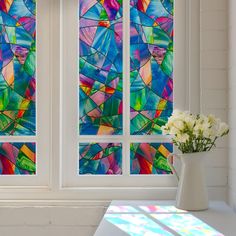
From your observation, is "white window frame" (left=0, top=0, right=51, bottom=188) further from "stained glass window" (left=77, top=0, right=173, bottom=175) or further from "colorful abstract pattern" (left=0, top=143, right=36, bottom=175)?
"stained glass window" (left=77, top=0, right=173, bottom=175)

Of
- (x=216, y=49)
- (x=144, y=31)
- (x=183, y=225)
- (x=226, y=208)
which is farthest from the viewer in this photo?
(x=144, y=31)

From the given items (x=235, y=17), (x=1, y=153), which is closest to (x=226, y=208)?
(x=235, y=17)

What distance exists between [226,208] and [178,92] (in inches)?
25.5

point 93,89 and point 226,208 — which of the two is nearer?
point 226,208

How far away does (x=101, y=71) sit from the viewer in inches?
85.4

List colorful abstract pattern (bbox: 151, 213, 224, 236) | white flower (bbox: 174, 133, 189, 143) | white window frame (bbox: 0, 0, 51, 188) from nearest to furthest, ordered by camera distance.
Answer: colorful abstract pattern (bbox: 151, 213, 224, 236) < white flower (bbox: 174, 133, 189, 143) < white window frame (bbox: 0, 0, 51, 188)

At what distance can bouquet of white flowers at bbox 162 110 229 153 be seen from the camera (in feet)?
5.50

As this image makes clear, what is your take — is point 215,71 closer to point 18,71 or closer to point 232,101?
point 232,101

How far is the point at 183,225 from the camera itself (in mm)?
1493

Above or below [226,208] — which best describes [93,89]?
above

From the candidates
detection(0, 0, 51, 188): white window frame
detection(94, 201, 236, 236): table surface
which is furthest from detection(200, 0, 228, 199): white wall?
detection(0, 0, 51, 188): white window frame

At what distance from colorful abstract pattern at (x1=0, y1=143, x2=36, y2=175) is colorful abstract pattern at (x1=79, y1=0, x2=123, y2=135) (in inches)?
12.5

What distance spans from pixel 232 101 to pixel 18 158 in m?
1.17

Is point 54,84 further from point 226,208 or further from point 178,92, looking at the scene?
point 226,208
